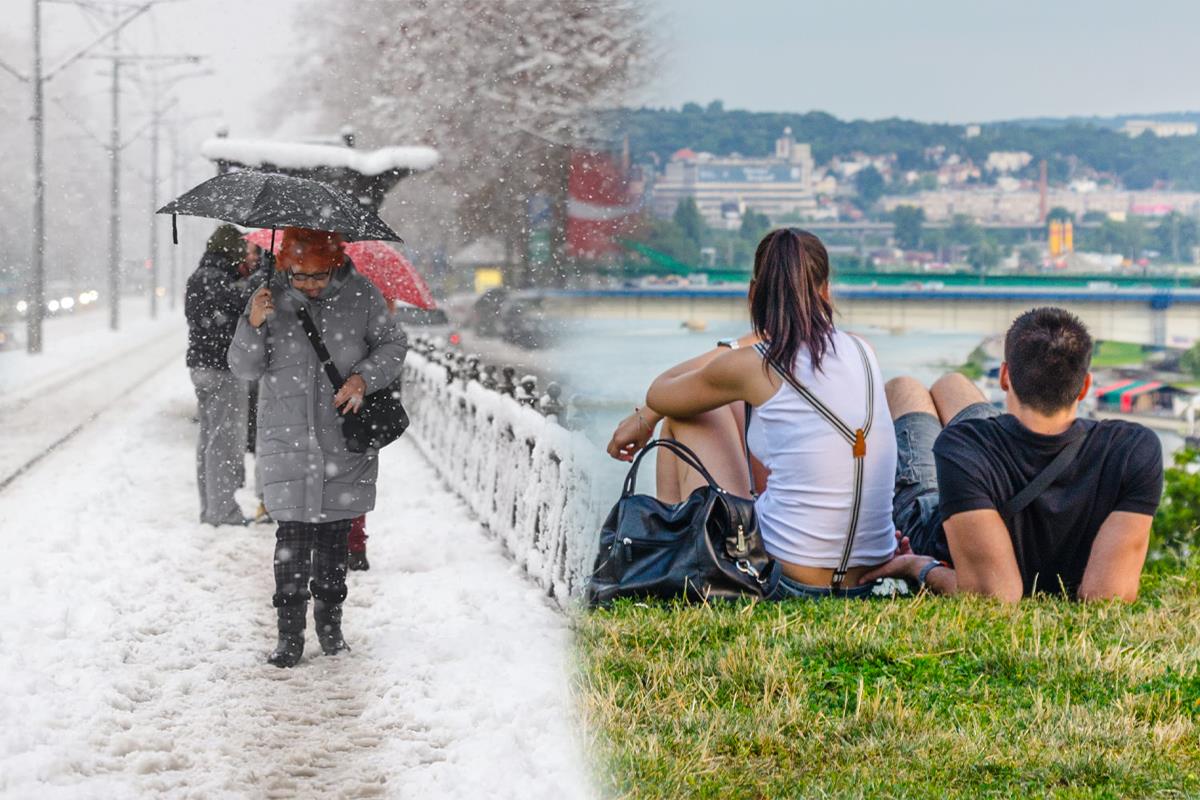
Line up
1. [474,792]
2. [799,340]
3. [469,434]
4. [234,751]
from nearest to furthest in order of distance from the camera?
[474,792], [234,751], [469,434], [799,340]

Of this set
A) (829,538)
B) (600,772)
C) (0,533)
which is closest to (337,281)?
(0,533)

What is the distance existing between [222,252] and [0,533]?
0.57 meters

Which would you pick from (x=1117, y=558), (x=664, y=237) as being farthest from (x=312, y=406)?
(x=1117, y=558)

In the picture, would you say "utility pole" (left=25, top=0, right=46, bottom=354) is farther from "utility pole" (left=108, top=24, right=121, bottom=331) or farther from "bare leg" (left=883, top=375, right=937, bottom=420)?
"bare leg" (left=883, top=375, right=937, bottom=420)

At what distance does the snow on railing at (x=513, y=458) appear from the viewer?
2.26 meters

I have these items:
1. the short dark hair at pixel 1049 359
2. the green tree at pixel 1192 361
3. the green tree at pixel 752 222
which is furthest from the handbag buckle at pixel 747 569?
the green tree at pixel 1192 361

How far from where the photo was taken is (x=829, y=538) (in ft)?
11.1

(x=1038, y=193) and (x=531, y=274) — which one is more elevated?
(x=1038, y=193)

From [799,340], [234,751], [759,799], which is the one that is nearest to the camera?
[234,751]

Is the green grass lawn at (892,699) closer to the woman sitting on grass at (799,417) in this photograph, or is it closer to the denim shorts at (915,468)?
the woman sitting on grass at (799,417)

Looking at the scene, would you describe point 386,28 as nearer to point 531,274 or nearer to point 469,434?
point 531,274

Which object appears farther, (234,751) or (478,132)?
(478,132)

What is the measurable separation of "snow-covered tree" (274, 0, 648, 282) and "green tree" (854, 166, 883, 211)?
47717mm

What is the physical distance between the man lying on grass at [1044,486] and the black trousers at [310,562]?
1692 mm
